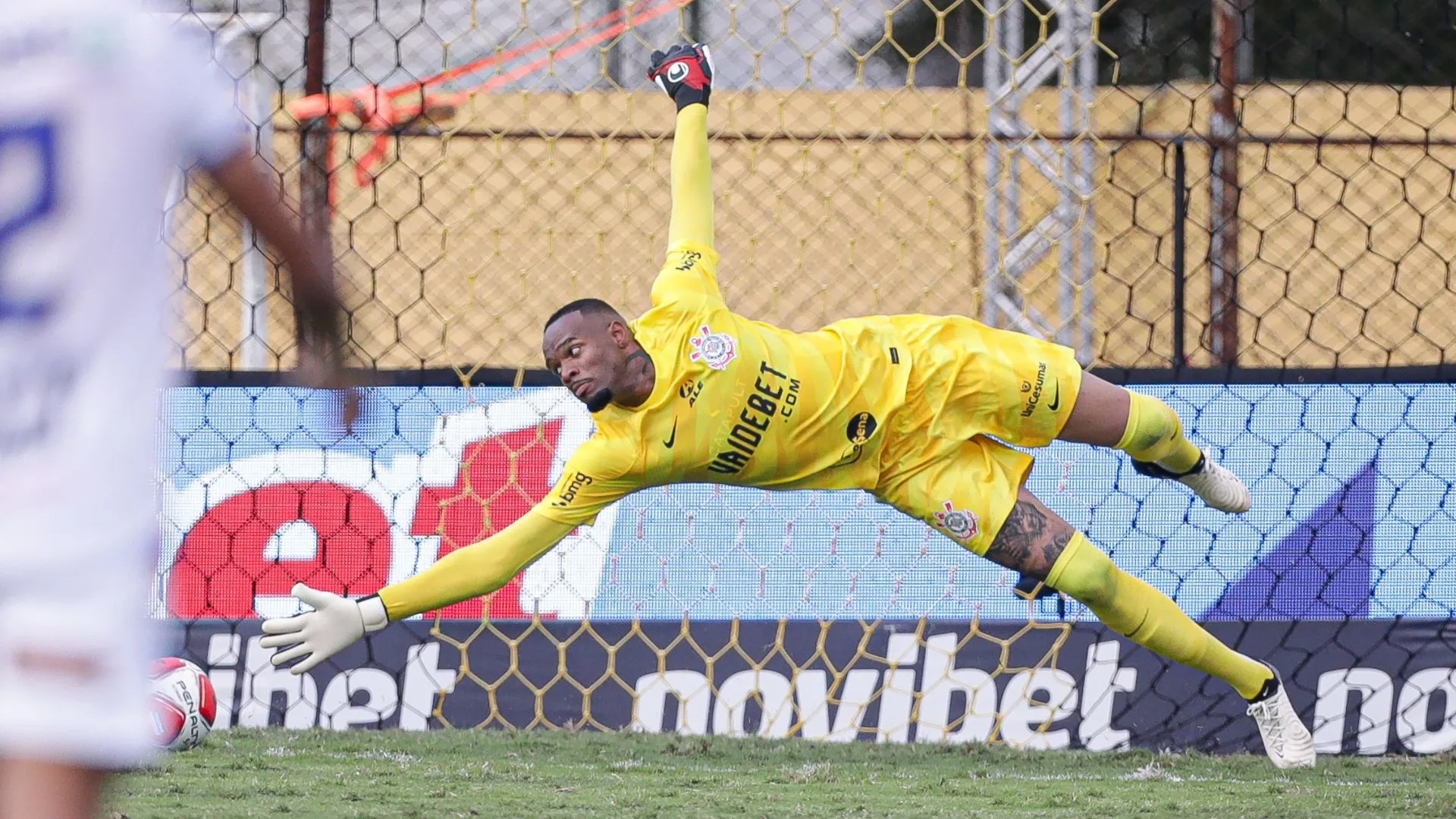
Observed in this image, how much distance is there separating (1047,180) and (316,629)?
345 centimetres

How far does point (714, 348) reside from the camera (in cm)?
408

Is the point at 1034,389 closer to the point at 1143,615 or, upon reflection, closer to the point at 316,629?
the point at 1143,615

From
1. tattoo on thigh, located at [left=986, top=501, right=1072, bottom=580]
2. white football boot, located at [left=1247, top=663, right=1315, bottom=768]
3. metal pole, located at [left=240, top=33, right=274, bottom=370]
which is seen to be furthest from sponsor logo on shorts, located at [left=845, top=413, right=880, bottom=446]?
metal pole, located at [left=240, top=33, right=274, bottom=370]

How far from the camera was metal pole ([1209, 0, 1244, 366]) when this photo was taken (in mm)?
5574

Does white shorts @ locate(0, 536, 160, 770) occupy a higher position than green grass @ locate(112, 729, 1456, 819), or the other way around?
white shorts @ locate(0, 536, 160, 770)

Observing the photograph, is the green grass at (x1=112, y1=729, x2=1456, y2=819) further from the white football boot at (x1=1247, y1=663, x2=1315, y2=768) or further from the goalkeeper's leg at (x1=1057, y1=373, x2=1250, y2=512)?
the goalkeeper's leg at (x1=1057, y1=373, x2=1250, y2=512)

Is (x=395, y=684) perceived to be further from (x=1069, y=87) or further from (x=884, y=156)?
(x=1069, y=87)

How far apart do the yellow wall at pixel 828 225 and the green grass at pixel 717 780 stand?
5.48 ft

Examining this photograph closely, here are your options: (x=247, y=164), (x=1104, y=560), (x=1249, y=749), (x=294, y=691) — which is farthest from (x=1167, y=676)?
(x=247, y=164)

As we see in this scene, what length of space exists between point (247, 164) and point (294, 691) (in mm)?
3742

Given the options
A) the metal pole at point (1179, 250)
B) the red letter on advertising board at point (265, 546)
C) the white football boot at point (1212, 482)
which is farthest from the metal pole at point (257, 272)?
the metal pole at point (1179, 250)

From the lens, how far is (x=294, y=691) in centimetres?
505

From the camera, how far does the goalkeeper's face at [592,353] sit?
398 cm

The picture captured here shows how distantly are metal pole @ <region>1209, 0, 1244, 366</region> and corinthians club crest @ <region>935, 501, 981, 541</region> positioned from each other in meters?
1.73
